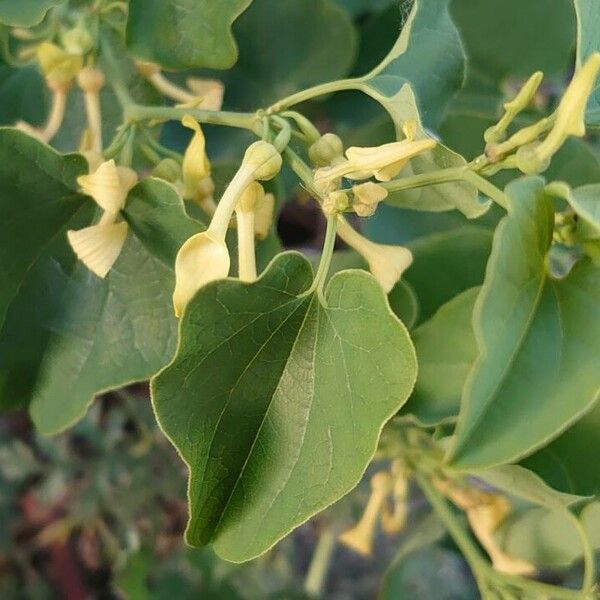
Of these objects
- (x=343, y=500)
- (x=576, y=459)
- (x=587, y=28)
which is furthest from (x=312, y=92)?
(x=343, y=500)

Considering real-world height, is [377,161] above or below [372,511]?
above

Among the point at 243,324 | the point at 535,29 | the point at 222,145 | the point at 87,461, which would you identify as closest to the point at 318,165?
the point at 243,324

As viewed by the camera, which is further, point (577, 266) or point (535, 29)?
point (535, 29)

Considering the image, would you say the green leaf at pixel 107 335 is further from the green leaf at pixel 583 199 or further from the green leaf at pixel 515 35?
the green leaf at pixel 515 35

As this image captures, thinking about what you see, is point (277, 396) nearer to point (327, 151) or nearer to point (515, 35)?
point (327, 151)

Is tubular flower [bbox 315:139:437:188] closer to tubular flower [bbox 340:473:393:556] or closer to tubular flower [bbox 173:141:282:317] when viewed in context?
tubular flower [bbox 173:141:282:317]

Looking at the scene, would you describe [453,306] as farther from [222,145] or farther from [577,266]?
[222,145]

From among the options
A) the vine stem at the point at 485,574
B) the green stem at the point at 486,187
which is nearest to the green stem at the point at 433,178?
the green stem at the point at 486,187
